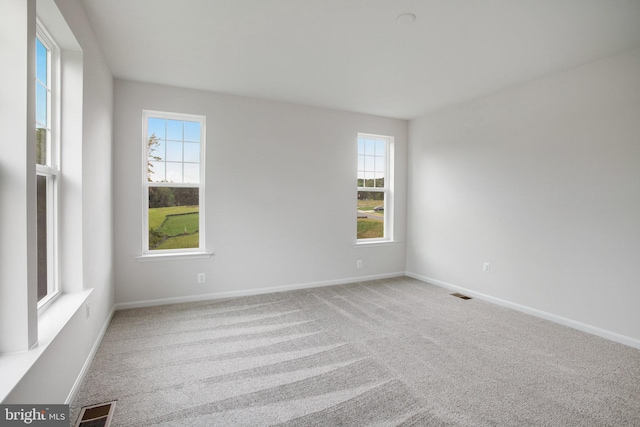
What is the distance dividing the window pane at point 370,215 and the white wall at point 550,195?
847 millimetres

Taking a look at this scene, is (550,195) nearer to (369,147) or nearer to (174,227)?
(369,147)

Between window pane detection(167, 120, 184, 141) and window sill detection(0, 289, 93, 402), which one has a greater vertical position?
window pane detection(167, 120, 184, 141)

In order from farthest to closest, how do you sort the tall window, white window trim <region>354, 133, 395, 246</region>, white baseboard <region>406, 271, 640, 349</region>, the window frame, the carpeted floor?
white window trim <region>354, 133, 395, 246</region>
white baseboard <region>406, 271, 640, 349</region>
the window frame
the tall window
the carpeted floor

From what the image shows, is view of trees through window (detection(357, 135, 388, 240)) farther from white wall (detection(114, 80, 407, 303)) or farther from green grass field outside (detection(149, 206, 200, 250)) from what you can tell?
green grass field outside (detection(149, 206, 200, 250))

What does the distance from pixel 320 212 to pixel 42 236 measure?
3.18 m

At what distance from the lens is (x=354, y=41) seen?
2736mm

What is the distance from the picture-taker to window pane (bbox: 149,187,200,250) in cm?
392

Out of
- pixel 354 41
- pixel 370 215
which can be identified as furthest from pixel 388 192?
pixel 354 41

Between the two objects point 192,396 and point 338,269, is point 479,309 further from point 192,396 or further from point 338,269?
point 192,396

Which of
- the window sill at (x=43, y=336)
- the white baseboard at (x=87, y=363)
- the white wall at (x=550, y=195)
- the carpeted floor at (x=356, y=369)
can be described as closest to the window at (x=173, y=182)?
the carpeted floor at (x=356, y=369)

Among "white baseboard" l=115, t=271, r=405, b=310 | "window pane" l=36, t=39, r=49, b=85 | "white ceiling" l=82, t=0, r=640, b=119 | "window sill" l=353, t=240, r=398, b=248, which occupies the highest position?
"white ceiling" l=82, t=0, r=640, b=119

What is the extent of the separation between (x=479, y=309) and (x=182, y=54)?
418cm

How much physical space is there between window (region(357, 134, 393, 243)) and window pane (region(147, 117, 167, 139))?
2.78 metres

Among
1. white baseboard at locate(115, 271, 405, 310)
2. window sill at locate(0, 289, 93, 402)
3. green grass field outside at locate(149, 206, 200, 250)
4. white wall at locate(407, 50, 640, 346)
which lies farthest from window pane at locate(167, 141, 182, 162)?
white wall at locate(407, 50, 640, 346)
